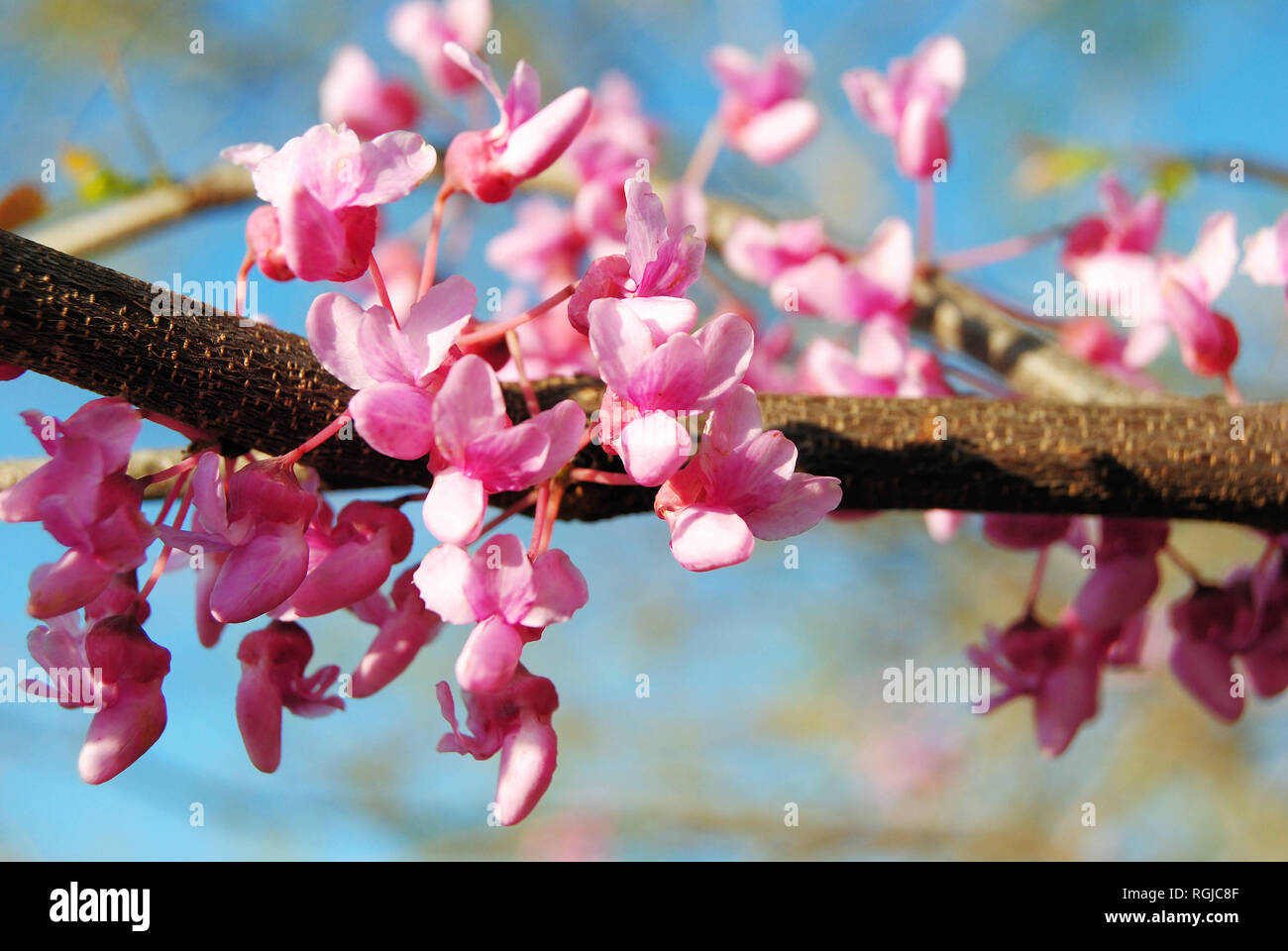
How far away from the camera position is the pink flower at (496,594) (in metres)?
0.74

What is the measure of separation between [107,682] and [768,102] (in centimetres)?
167

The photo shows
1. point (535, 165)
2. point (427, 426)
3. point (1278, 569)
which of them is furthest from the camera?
point (1278, 569)

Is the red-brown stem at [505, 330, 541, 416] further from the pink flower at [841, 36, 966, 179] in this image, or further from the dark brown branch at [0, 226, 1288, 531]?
the pink flower at [841, 36, 966, 179]

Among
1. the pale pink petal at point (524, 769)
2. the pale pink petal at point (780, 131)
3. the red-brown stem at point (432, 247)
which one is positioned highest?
the pale pink petal at point (780, 131)

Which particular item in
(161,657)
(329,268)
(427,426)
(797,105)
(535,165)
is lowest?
(161,657)

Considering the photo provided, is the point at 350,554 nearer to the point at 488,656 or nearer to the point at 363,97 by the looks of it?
the point at 488,656

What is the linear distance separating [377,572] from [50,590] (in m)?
0.25

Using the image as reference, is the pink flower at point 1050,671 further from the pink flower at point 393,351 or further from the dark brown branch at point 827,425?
the pink flower at point 393,351

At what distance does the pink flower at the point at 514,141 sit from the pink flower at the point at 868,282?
816 millimetres

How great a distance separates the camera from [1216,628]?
1315mm

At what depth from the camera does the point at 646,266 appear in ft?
Answer: 2.45

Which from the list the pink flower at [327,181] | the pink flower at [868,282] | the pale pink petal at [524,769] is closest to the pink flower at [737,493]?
the pale pink petal at [524,769]
